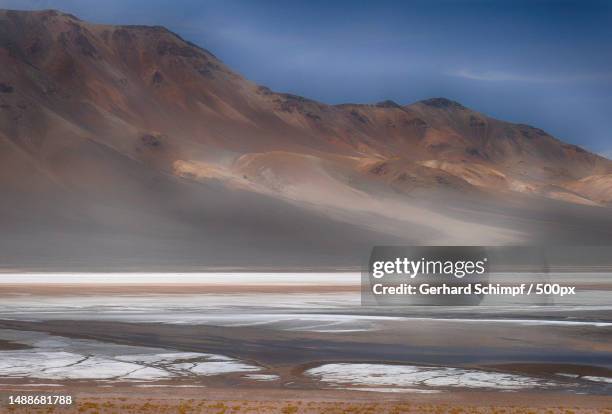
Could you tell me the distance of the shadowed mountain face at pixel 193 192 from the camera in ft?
384

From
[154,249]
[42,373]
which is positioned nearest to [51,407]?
[42,373]

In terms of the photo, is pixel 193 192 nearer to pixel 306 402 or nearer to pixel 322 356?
pixel 322 356

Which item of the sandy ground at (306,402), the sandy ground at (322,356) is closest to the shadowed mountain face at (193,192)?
the sandy ground at (322,356)

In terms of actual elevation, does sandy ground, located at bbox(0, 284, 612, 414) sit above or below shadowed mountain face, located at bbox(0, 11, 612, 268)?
below

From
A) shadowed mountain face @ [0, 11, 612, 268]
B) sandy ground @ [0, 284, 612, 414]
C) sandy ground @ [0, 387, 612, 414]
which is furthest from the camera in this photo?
shadowed mountain face @ [0, 11, 612, 268]

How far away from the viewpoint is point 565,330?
28047mm

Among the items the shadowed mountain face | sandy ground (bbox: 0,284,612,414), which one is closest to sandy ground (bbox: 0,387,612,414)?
sandy ground (bbox: 0,284,612,414)

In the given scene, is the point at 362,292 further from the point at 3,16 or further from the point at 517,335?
the point at 3,16

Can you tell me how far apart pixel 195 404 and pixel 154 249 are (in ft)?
329

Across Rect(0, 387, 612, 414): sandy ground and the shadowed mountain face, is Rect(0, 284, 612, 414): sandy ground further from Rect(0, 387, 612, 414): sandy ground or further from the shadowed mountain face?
the shadowed mountain face

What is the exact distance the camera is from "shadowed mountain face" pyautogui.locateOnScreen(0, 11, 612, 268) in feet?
384

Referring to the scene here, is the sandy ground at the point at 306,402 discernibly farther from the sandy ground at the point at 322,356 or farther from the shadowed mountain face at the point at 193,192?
the shadowed mountain face at the point at 193,192

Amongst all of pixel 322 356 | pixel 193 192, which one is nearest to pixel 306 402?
pixel 322 356

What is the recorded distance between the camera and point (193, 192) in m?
140
